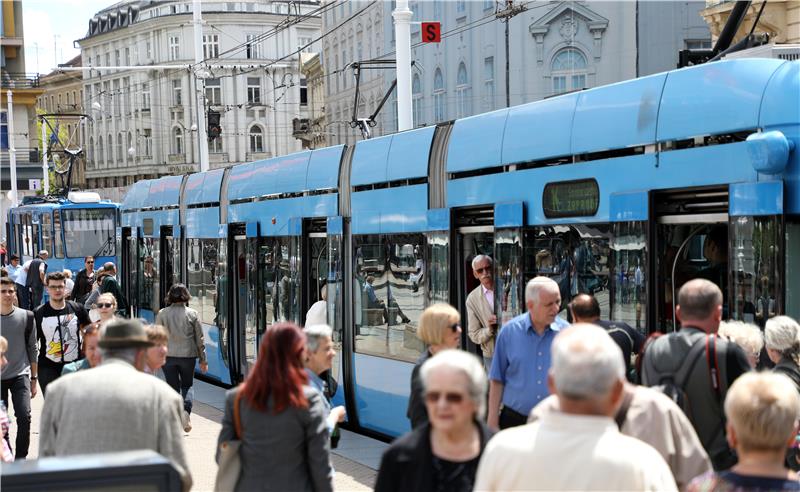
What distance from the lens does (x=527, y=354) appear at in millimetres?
7875

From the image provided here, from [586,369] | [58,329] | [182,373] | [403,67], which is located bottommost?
[182,373]

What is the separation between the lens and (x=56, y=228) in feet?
119

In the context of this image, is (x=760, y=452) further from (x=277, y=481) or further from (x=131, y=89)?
(x=131, y=89)

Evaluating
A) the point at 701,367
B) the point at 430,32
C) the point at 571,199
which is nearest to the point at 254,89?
the point at 430,32

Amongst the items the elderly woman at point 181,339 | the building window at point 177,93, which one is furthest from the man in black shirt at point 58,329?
the building window at point 177,93

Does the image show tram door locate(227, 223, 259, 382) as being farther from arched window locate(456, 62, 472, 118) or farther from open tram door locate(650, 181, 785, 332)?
arched window locate(456, 62, 472, 118)

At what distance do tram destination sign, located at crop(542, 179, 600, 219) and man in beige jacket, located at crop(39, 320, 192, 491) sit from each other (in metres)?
3.91

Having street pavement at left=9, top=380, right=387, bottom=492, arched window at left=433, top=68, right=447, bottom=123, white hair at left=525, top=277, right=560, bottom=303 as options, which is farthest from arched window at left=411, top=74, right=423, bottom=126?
white hair at left=525, top=277, right=560, bottom=303

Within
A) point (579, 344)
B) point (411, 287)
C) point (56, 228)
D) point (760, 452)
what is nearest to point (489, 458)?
point (579, 344)

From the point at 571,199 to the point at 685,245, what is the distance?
135 cm

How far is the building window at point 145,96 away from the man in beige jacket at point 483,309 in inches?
3752

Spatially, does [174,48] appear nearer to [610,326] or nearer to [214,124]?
[214,124]

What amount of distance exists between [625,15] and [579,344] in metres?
45.9

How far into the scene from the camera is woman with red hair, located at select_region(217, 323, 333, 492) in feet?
19.3
